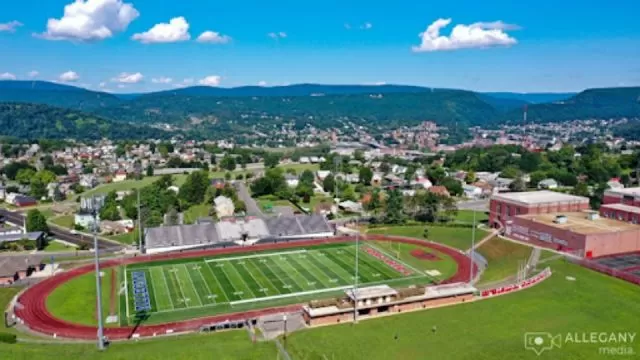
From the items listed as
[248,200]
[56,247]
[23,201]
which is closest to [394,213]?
[248,200]

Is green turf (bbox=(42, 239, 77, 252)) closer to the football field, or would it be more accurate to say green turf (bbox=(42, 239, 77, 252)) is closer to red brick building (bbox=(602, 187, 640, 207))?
the football field

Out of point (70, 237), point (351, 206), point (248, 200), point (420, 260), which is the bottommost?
point (70, 237)

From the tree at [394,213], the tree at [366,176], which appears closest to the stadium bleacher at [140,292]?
the tree at [394,213]

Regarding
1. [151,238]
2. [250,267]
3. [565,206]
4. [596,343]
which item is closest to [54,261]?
[151,238]

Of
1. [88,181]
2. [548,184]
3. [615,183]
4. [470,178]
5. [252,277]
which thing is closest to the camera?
[252,277]

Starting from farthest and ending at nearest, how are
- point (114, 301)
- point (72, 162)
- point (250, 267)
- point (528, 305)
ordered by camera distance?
point (72, 162) → point (250, 267) → point (114, 301) → point (528, 305)

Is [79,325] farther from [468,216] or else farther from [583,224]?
[468,216]

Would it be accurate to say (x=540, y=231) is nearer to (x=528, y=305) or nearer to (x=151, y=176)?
(x=528, y=305)

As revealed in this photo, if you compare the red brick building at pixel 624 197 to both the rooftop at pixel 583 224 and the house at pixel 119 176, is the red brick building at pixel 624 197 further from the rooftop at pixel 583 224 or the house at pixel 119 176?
the house at pixel 119 176
